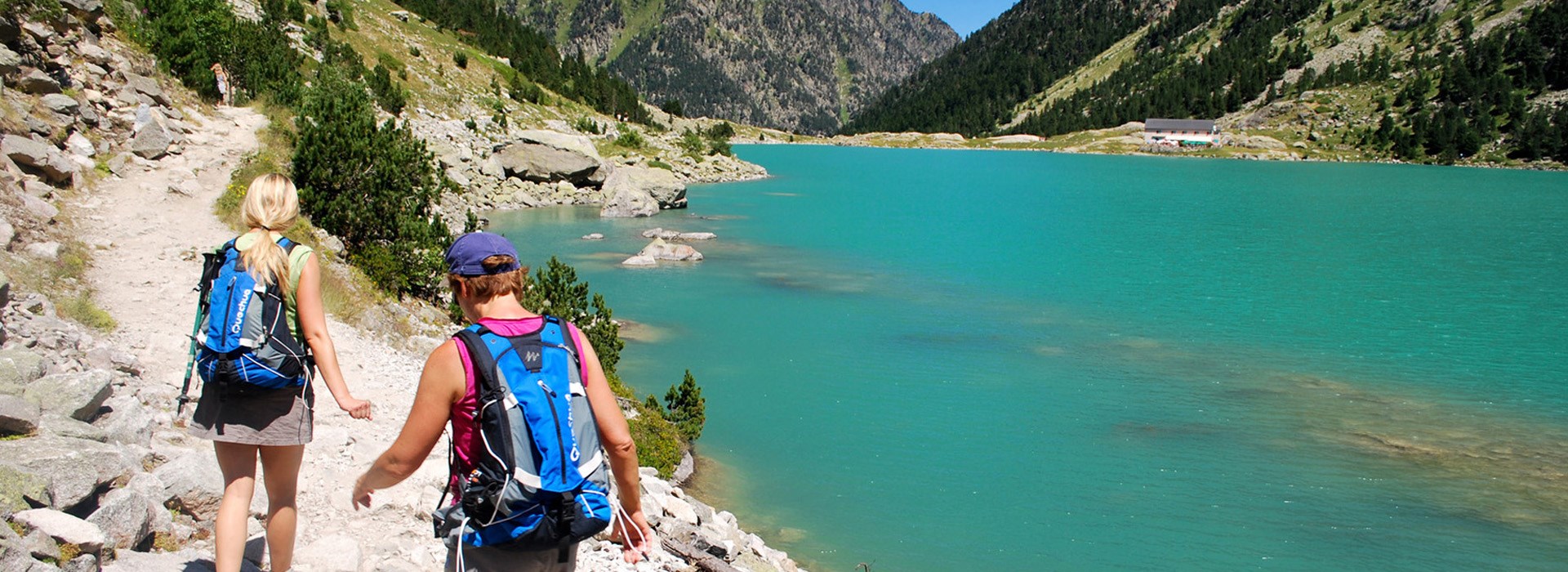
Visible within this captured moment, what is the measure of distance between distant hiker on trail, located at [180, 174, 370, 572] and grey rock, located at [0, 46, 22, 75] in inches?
604

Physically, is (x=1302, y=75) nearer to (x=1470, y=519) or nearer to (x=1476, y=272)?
(x=1476, y=272)

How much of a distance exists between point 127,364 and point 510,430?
753 centimetres

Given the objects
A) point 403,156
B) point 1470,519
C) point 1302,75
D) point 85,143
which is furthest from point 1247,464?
point 1302,75

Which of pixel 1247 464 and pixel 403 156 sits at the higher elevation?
pixel 403 156

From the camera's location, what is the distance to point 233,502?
506 cm

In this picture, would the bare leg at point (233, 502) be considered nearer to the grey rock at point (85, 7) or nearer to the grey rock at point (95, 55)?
the grey rock at point (95, 55)

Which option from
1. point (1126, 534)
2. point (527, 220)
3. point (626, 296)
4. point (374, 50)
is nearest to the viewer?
point (1126, 534)

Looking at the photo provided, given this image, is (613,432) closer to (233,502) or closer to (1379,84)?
(233,502)

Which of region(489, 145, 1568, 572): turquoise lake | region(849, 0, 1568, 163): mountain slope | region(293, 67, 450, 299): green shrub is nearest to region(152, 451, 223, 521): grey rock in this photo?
region(489, 145, 1568, 572): turquoise lake

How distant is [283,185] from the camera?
502cm

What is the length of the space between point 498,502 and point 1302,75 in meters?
184

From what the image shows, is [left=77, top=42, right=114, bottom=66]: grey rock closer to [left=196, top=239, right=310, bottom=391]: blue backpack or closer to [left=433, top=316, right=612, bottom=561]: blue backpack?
[left=196, top=239, right=310, bottom=391]: blue backpack

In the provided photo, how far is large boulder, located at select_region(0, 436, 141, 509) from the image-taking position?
207 inches

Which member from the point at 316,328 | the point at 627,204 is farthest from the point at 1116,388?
the point at 627,204
